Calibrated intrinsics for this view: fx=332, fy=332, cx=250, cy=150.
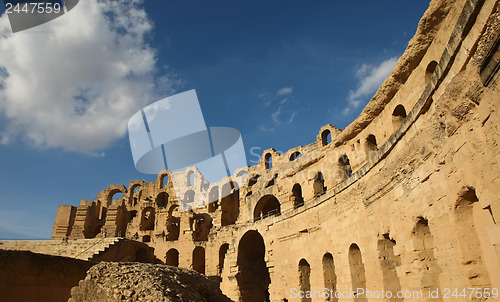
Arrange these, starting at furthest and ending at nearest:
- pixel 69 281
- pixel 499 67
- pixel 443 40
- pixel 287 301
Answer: pixel 287 301, pixel 443 40, pixel 69 281, pixel 499 67

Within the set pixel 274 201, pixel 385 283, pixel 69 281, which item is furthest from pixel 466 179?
pixel 274 201

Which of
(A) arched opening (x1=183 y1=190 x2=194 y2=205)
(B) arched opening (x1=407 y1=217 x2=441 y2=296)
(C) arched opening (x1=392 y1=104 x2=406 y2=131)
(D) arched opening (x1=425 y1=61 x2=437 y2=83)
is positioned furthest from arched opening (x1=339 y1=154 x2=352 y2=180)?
(A) arched opening (x1=183 y1=190 x2=194 y2=205)

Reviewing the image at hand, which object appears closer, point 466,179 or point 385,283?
point 466,179

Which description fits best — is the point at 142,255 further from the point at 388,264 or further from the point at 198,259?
the point at 388,264

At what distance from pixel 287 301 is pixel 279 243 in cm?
277

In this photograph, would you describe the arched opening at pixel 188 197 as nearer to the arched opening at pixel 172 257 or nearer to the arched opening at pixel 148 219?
the arched opening at pixel 148 219

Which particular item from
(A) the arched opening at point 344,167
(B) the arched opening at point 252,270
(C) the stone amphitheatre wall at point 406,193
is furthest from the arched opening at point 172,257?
(A) the arched opening at point 344,167

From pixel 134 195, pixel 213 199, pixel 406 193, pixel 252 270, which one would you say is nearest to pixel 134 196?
pixel 134 195

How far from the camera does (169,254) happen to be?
98.3 ft

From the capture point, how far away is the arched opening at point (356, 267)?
11.9m

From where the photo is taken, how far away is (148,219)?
37.5 m

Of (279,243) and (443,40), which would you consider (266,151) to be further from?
(443,40)

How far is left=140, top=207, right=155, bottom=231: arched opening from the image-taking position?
36.0 m

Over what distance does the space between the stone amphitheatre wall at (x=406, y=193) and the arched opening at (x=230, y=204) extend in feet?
15.0
